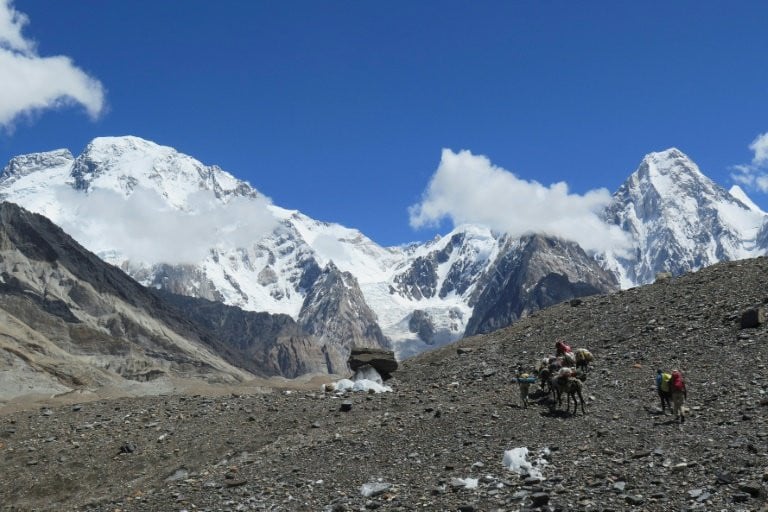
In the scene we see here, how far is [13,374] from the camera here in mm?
94750

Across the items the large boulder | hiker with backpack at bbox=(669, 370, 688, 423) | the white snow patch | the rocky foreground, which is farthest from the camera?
the large boulder

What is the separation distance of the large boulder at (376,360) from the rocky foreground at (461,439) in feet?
2.60

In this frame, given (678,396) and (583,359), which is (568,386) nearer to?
(678,396)

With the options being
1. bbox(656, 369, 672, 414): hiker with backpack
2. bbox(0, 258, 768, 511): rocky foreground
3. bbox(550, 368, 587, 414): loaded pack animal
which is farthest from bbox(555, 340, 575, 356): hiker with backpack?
bbox(656, 369, 672, 414): hiker with backpack

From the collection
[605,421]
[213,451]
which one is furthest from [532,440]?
[213,451]

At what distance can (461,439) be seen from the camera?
26.6 meters

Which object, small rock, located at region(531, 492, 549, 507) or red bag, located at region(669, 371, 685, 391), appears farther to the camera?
red bag, located at region(669, 371, 685, 391)

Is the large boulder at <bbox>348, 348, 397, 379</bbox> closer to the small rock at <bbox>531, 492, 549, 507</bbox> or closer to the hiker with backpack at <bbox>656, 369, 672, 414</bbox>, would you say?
the hiker with backpack at <bbox>656, 369, 672, 414</bbox>

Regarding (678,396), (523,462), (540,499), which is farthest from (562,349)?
Result: (540,499)

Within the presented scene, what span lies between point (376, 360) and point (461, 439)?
16.4 meters

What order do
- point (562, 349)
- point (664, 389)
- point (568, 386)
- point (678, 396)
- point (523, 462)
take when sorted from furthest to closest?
1. point (562, 349)
2. point (568, 386)
3. point (664, 389)
4. point (678, 396)
5. point (523, 462)

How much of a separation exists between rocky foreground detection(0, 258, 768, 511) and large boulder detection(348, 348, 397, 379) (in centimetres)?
79

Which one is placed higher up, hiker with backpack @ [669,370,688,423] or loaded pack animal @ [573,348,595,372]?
loaded pack animal @ [573,348,595,372]

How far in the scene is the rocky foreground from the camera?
70.0 feet
